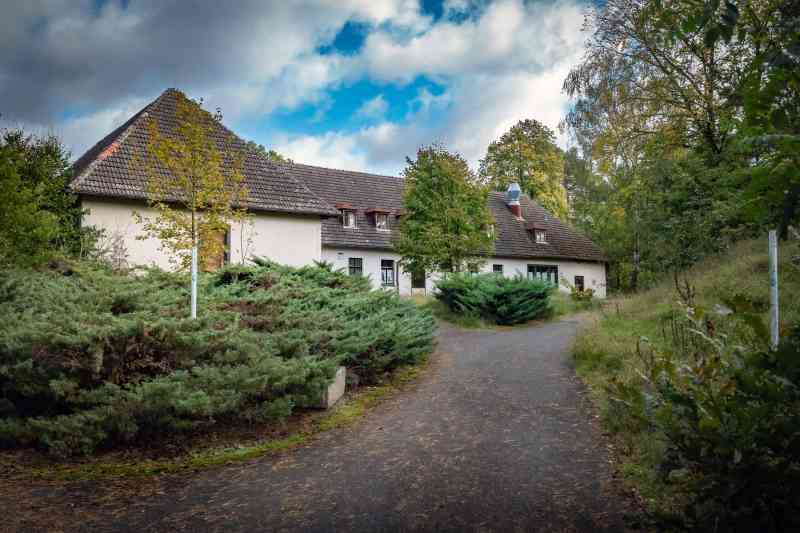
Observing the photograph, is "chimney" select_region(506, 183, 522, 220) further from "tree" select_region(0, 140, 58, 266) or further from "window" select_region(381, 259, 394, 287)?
"tree" select_region(0, 140, 58, 266)

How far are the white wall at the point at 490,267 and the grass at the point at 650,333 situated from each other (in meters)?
9.23

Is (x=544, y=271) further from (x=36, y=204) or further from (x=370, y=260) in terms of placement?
(x=36, y=204)

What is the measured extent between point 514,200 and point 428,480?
33.5 meters

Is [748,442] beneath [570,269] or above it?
beneath

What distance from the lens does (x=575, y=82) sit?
61.3ft

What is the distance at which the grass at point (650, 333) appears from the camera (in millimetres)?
5035

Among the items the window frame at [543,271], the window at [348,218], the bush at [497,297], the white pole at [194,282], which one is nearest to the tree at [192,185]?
the white pole at [194,282]

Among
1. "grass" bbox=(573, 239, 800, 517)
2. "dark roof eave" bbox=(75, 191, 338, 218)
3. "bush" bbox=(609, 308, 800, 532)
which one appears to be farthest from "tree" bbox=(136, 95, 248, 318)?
"bush" bbox=(609, 308, 800, 532)

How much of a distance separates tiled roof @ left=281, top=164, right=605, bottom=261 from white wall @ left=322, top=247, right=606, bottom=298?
1.40 feet

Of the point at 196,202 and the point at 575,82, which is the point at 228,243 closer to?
the point at 196,202

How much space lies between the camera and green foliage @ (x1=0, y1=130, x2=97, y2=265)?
10.3 metres

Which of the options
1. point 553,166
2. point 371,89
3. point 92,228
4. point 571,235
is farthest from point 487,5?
point 553,166

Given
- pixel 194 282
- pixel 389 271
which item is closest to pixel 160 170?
pixel 194 282

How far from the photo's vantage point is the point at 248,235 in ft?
65.6
